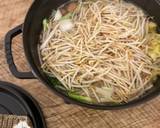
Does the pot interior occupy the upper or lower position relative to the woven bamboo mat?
upper

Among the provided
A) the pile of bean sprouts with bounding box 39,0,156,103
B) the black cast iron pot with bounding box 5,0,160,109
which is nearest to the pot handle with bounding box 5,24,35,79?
the black cast iron pot with bounding box 5,0,160,109

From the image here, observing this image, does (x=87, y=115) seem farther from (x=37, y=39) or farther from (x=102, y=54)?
(x=37, y=39)

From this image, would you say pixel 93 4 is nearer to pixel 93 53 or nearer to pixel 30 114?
pixel 93 53

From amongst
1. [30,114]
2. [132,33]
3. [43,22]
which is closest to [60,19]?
[43,22]

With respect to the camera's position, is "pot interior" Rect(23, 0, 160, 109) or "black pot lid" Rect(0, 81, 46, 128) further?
"black pot lid" Rect(0, 81, 46, 128)

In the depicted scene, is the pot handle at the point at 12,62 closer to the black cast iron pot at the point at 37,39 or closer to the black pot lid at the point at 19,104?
the black cast iron pot at the point at 37,39

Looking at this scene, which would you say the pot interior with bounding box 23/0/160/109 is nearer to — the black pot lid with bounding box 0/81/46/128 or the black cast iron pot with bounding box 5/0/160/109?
the black cast iron pot with bounding box 5/0/160/109
